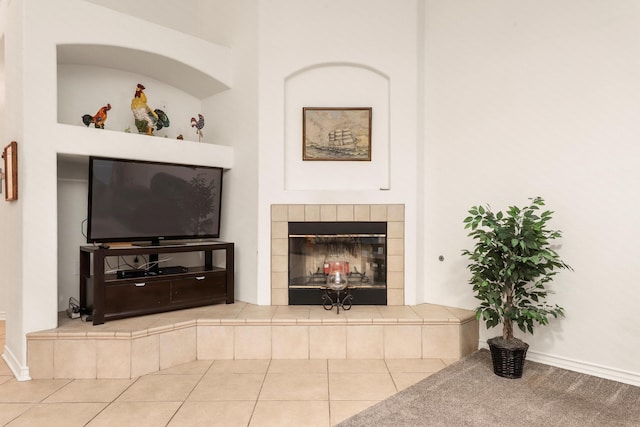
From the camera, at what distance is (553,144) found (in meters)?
3.01

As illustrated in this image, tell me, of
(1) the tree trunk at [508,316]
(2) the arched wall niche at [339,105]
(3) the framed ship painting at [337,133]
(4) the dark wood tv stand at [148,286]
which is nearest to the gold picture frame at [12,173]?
(4) the dark wood tv stand at [148,286]

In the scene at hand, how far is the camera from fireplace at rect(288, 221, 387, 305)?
3590 millimetres

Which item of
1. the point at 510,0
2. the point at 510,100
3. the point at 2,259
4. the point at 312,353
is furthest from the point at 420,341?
the point at 2,259

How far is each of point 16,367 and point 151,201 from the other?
1.43 m

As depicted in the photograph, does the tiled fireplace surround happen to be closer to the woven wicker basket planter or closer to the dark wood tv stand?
the dark wood tv stand

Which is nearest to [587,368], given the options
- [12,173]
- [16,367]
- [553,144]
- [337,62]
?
[553,144]

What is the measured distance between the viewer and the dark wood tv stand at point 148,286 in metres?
2.95

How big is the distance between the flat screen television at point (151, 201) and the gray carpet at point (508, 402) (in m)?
2.13

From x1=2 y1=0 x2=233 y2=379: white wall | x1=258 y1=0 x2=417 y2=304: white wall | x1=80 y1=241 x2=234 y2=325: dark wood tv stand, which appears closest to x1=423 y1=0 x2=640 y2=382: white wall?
x1=258 y1=0 x2=417 y2=304: white wall

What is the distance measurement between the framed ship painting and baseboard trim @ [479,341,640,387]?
2035 millimetres

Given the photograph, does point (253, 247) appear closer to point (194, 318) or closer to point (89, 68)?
point (194, 318)

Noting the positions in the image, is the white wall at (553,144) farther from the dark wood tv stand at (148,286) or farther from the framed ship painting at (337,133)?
the dark wood tv stand at (148,286)

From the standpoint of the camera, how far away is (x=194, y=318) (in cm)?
315

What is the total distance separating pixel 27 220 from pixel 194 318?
1.30 metres
